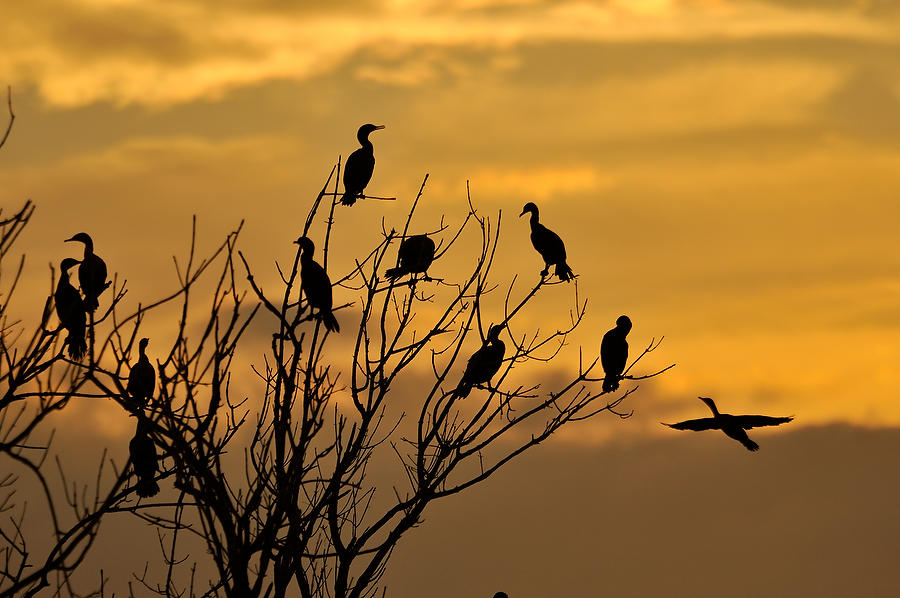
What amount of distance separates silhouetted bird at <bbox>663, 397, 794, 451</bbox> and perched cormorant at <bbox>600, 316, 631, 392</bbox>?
7.18 feet

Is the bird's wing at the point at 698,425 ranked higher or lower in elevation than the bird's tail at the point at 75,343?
lower

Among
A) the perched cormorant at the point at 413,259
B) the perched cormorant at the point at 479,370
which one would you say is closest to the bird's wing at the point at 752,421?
the perched cormorant at the point at 479,370

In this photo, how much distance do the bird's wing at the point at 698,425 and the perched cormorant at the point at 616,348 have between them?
6.78ft

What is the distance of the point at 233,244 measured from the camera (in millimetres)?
5105

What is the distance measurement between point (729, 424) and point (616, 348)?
2.80 metres

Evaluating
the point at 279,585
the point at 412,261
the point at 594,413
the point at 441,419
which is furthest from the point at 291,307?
the point at 412,261

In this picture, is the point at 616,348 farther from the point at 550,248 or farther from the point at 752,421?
the point at 752,421

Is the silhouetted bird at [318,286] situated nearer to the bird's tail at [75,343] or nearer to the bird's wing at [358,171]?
the bird's tail at [75,343]

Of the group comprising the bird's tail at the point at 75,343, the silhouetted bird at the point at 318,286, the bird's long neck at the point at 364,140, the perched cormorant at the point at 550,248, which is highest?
the bird's long neck at the point at 364,140

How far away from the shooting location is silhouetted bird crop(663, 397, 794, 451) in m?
9.88

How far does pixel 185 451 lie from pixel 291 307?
2.14 meters

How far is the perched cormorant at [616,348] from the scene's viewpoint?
12666 millimetres

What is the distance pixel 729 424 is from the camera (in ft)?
33.1

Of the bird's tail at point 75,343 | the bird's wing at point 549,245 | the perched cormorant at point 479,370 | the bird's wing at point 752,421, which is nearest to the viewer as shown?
the perched cormorant at point 479,370
